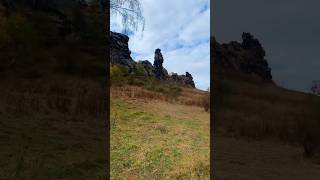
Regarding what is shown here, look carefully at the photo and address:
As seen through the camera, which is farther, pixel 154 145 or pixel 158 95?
pixel 158 95

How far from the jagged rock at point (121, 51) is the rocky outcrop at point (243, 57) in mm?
8486

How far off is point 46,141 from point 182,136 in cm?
633

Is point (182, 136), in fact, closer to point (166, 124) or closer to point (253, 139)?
point (166, 124)

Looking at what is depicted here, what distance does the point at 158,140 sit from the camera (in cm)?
1775

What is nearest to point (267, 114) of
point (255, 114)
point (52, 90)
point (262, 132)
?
point (255, 114)

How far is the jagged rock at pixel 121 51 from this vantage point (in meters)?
32.1

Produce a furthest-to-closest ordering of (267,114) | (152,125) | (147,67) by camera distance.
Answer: (147,67)
(267,114)
(152,125)

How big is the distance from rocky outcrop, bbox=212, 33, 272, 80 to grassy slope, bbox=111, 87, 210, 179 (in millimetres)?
15248

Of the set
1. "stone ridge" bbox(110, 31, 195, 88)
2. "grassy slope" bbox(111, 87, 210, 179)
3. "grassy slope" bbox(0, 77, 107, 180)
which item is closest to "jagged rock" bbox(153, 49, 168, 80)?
"stone ridge" bbox(110, 31, 195, 88)

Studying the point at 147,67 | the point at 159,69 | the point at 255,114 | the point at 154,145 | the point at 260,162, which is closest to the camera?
the point at 260,162

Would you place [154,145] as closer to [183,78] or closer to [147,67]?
[147,67]

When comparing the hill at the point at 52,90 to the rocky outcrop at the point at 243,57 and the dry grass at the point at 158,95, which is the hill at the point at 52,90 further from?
the rocky outcrop at the point at 243,57

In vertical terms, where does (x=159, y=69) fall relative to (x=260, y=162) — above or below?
above

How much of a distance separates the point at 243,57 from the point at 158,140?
30.1 m
